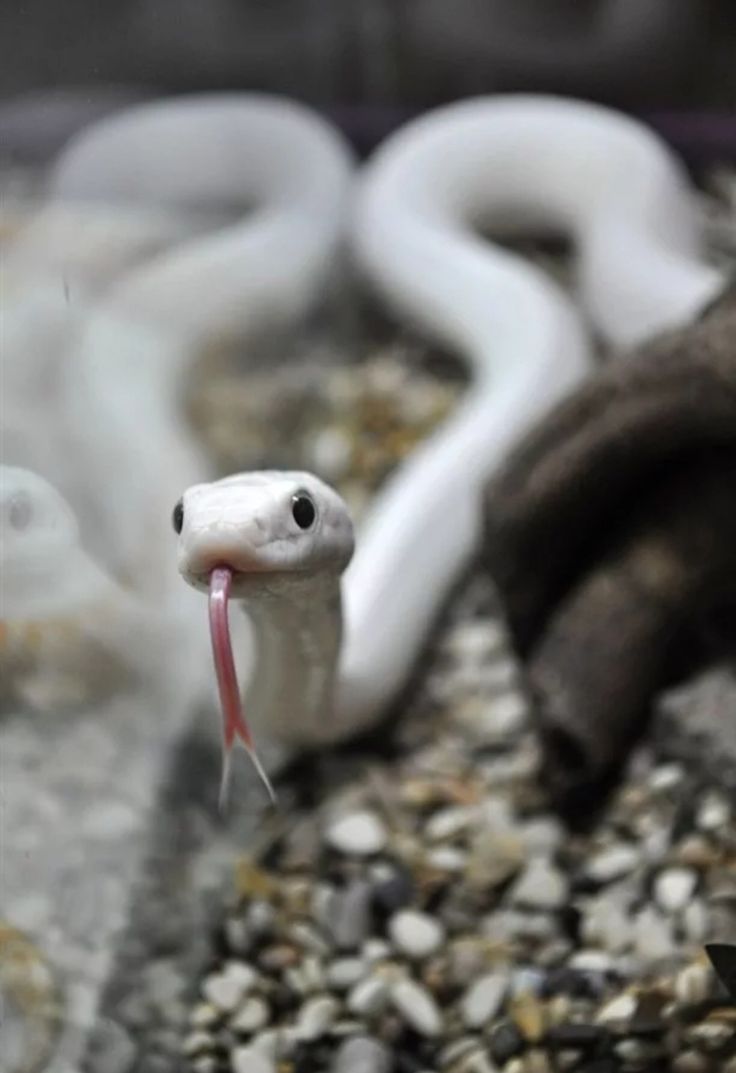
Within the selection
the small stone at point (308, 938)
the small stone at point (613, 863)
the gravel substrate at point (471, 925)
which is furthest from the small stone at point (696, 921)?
the small stone at point (308, 938)

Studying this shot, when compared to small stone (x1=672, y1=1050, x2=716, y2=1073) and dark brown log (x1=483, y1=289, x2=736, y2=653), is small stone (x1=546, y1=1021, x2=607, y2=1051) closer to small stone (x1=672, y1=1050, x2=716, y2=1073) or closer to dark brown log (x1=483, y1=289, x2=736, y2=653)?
small stone (x1=672, y1=1050, x2=716, y2=1073)

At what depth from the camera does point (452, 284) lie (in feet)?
7.40

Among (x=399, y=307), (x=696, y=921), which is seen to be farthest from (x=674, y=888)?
(x=399, y=307)

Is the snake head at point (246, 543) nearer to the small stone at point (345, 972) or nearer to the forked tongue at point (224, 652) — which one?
the forked tongue at point (224, 652)

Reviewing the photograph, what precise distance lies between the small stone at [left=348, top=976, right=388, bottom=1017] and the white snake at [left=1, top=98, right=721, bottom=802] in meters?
0.26

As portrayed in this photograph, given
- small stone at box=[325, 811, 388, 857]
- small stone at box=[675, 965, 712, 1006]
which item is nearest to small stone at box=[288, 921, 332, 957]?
small stone at box=[325, 811, 388, 857]

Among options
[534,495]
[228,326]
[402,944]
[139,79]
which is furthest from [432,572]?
[139,79]

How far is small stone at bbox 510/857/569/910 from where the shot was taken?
1277 millimetres

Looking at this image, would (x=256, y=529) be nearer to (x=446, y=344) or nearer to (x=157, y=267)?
(x=157, y=267)

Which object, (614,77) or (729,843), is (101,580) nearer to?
(729,843)

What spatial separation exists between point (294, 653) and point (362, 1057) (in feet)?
1.14

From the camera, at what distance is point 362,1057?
1.09m

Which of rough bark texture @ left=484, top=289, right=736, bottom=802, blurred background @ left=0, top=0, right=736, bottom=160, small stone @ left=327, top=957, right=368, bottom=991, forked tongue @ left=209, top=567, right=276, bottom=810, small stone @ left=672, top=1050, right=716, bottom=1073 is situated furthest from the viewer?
blurred background @ left=0, top=0, right=736, bottom=160

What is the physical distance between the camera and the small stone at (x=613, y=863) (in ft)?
4.25
